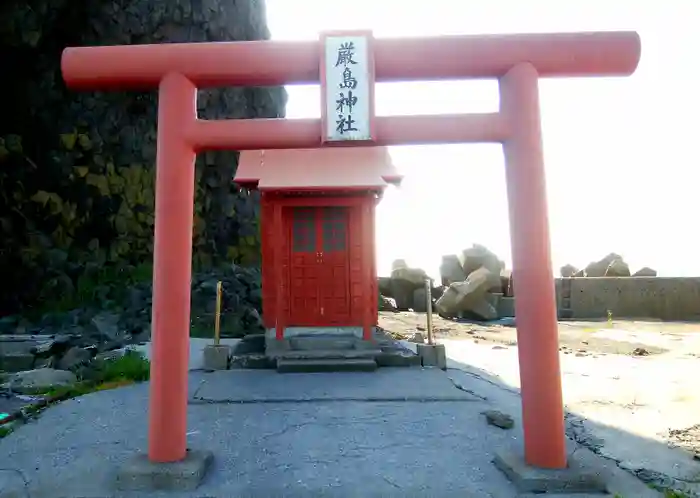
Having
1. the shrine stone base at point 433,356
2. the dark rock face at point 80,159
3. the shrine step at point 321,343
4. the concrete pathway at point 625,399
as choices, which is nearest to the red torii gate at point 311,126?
the concrete pathway at point 625,399

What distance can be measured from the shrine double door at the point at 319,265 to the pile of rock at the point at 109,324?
4.25m

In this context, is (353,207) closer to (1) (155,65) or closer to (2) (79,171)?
(1) (155,65)

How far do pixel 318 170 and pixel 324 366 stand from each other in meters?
3.78

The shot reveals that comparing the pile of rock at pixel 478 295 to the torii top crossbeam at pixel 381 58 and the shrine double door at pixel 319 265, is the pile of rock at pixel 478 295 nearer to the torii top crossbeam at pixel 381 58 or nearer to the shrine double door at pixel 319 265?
the shrine double door at pixel 319 265

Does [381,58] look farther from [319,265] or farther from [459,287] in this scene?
[459,287]

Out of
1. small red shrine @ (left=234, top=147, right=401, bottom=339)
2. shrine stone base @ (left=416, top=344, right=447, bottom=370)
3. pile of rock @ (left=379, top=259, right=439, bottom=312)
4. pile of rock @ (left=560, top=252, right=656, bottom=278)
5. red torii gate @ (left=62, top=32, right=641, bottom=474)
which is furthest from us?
pile of rock @ (left=379, top=259, right=439, bottom=312)

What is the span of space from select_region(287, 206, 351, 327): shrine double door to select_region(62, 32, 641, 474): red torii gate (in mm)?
5250

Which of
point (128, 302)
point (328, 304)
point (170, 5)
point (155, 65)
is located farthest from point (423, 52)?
point (170, 5)

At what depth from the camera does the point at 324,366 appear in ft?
24.9

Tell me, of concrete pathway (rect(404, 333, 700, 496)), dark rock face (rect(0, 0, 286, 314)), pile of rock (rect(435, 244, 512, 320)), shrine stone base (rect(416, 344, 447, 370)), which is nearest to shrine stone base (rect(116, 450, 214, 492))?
concrete pathway (rect(404, 333, 700, 496))

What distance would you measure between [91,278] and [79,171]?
4.69 meters

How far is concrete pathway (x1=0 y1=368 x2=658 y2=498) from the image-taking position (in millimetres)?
3396

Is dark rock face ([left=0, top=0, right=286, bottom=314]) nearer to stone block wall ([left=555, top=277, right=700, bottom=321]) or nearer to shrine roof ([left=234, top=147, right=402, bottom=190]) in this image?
shrine roof ([left=234, top=147, right=402, bottom=190])

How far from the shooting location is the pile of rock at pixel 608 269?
1950 centimetres
